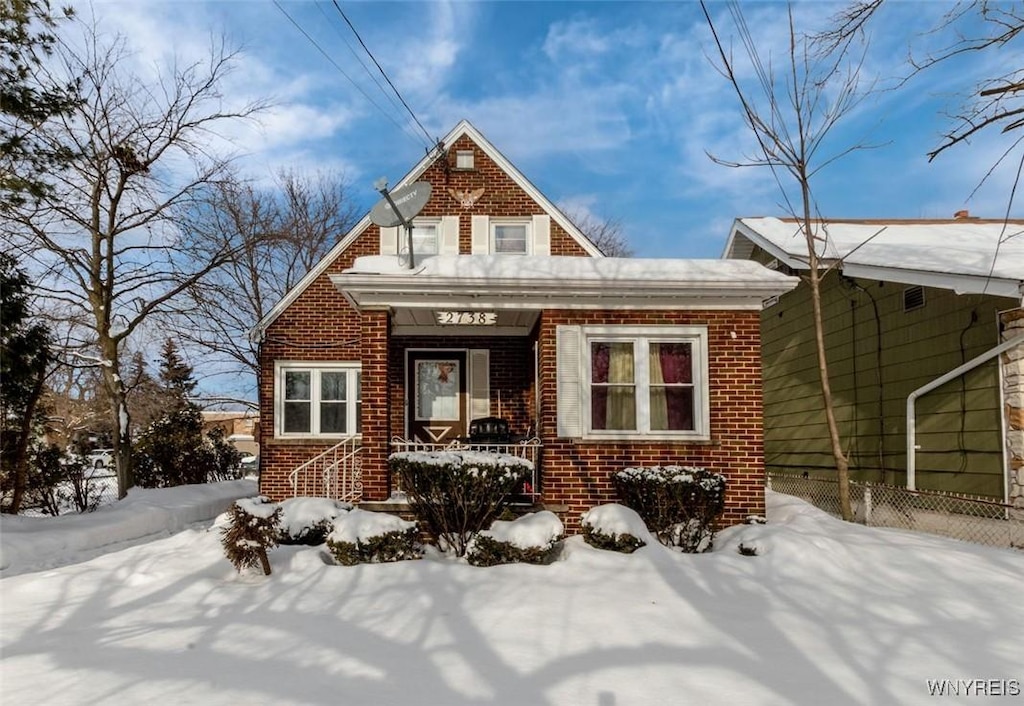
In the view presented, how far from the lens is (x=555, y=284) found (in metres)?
8.29

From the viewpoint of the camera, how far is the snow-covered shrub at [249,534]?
251 inches

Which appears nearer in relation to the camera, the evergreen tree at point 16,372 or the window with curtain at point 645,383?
the window with curtain at point 645,383

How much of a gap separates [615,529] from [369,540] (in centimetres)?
260

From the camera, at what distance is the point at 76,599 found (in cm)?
599

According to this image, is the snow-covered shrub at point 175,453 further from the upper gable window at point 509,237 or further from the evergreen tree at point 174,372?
the evergreen tree at point 174,372

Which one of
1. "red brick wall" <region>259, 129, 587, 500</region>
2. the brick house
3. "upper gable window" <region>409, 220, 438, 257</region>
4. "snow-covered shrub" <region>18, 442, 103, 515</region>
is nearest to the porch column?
the brick house

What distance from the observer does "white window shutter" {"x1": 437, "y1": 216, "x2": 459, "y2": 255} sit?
44.6ft

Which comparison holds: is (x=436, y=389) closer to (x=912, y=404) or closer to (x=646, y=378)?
(x=646, y=378)

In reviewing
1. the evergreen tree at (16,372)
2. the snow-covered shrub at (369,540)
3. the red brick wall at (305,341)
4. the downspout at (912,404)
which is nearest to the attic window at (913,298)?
the downspout at (912,404)

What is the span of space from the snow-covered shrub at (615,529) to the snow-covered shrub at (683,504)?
37 cm

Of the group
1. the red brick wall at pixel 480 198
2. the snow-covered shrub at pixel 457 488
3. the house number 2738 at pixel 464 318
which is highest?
the red brick wall at pixel 480 198

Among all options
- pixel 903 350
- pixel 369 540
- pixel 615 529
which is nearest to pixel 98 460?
pixel 369 540

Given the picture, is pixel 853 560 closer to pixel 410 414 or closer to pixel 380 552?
pixel 380 552

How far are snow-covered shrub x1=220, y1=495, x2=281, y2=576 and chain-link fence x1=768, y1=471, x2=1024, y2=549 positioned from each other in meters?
7.53
